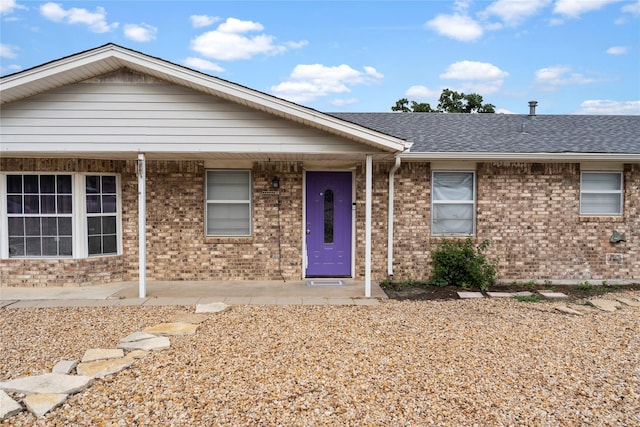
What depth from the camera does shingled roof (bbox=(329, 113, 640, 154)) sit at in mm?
8852

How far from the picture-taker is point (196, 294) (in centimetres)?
769

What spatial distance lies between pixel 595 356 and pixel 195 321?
4.83 meters

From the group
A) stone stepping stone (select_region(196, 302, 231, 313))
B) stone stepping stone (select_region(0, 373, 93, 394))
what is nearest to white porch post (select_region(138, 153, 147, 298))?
stone stepping stone (select_region(196, 302, 231, 313))

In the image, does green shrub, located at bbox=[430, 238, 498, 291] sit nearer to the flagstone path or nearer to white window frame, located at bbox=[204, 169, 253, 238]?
white window frame, located at bbox=[204, 169, 253, 238]

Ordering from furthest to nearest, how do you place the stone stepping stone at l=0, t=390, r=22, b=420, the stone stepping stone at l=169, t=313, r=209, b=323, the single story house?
the single story house < the stone stepping stone at l=169, t=313, r=209, b=323 < the stone stepping stone at l=0, t=390, r=22, b=420

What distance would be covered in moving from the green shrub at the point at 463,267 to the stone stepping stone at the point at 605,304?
1.75m

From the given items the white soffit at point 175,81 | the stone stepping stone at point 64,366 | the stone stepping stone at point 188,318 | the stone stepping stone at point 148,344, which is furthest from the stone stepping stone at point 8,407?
the white soffit at point 175,81

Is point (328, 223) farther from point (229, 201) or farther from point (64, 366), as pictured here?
point (64, 366)

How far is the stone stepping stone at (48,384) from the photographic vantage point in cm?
379

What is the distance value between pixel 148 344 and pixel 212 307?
171cm

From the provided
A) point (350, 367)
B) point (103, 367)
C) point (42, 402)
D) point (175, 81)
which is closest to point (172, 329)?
point (103, 367)

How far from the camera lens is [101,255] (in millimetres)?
8547

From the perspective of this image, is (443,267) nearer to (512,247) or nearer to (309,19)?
(512,247)

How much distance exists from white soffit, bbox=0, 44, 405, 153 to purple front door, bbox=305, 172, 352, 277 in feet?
7.13
